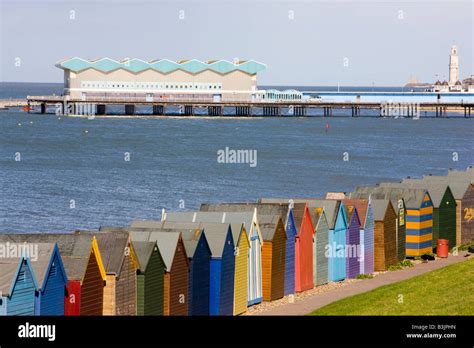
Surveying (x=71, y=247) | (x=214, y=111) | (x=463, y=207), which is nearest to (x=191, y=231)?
(x=71, y=247)

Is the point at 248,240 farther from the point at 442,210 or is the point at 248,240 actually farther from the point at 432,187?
the point at 432,187

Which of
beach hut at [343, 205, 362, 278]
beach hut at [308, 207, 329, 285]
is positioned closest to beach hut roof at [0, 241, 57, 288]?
beach hut at [308, 207, 329, 285]

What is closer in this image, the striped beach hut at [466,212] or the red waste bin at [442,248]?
the red waste bin at [442,248]

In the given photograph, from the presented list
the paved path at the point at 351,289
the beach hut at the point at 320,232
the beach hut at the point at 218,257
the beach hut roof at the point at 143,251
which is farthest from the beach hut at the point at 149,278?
the beach hut at the point at 320,232

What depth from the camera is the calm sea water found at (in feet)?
169

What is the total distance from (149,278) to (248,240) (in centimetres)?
403

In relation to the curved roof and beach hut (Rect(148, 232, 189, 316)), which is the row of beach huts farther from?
the curved roof

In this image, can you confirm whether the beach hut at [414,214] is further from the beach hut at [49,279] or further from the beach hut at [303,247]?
the beach hut at [49,279]

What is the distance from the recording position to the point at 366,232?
3020cm

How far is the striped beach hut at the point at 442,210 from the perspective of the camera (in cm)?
3409

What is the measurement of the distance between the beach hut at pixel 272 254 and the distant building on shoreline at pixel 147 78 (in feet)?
456

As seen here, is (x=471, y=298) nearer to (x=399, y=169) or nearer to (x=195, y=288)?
(x=195, y=288)
